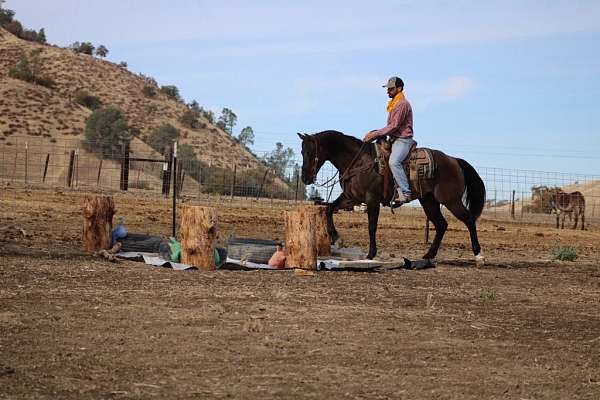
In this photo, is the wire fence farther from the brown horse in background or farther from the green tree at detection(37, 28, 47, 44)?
the green tree at detection(37, 28, 47, 44)

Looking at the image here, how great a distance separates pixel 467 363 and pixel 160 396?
2.57 m

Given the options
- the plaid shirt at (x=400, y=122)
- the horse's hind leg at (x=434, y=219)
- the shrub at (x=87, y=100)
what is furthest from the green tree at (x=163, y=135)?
the plaid shirt at (x=400, y=122)

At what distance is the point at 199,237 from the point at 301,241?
1.41 m

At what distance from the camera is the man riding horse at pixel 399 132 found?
14.7m

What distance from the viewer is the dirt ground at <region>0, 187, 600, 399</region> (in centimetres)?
634

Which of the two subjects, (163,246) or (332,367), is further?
(163,246)

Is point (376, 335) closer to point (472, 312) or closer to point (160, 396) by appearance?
point (472, 312)

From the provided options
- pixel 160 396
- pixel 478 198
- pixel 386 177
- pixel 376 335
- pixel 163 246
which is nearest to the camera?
pixel 160 396

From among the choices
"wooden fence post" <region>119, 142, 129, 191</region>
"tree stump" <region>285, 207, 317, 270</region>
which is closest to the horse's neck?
"tree stump" <region>285, 207, 317, 270</region>

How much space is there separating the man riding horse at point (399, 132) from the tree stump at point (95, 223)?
420 centimetres

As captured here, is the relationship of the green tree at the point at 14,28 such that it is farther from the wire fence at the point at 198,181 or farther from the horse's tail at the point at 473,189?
the horse's tail at the point at 473,189

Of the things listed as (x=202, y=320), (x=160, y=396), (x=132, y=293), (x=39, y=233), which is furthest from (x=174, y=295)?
(x=39, y=233)

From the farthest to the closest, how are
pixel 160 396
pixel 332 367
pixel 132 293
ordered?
pixel 132 293, pixel 332 367, pixel 160 396

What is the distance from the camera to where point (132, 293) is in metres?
9.98
